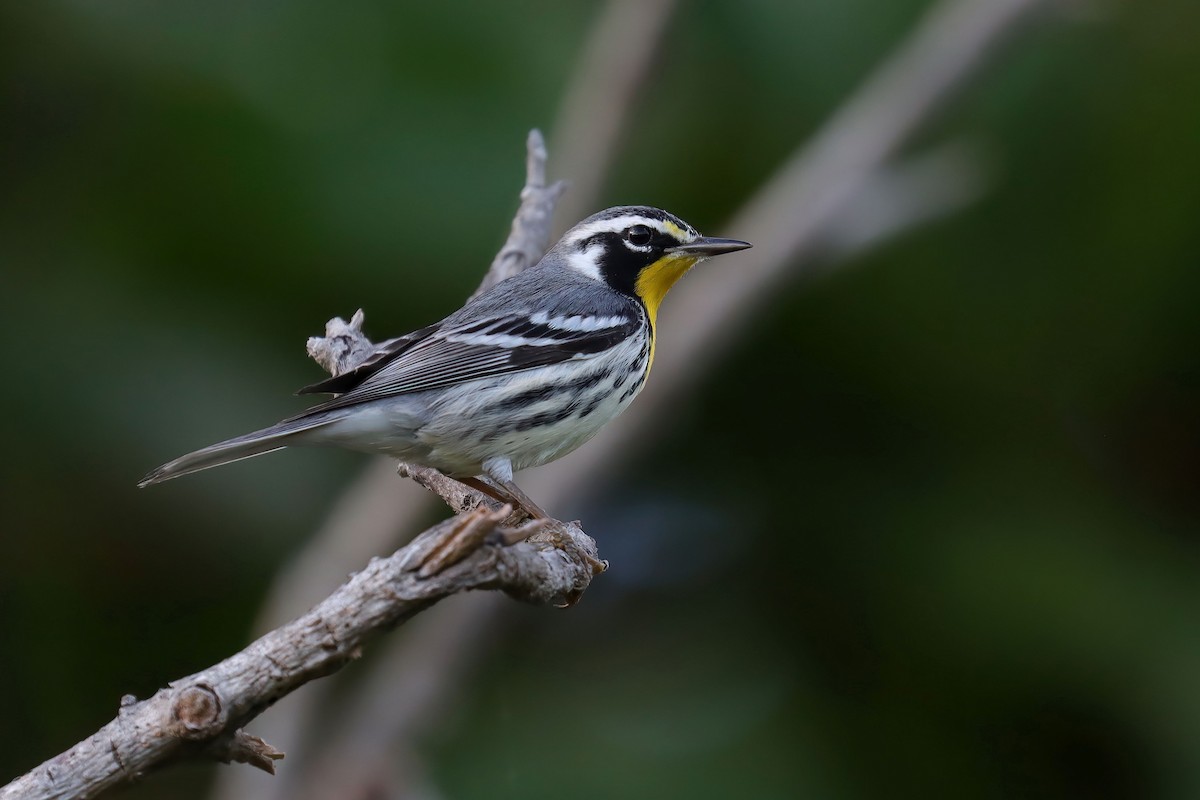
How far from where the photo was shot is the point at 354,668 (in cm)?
457

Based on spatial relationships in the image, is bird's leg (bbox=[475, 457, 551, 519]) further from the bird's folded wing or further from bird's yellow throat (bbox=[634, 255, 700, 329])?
bird's yellow throat (bbox=[634, 255, 700, 329])

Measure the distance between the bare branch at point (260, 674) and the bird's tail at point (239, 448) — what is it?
28.1 inches

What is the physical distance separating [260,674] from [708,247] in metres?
1.87

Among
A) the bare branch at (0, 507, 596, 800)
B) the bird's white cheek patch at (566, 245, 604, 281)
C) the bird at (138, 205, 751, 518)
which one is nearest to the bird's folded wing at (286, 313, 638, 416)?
the bird at (138, 205, 751, 518)

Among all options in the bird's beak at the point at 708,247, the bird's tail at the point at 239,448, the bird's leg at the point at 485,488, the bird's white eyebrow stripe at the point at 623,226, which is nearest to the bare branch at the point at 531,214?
the bird's white eyebrow stripe at the point at 623,226

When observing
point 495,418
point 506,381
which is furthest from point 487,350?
point 495,418

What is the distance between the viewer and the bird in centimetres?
259

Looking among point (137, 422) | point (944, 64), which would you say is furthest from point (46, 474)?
point (944, 64)

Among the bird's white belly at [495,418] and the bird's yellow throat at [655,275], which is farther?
the bird's yellow throat at [655,275]

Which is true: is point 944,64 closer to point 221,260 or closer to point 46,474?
point 221,260

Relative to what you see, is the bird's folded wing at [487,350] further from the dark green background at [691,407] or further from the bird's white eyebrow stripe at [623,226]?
the dark green background at [691,407]

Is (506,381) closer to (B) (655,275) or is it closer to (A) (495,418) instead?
(A) (495,418)

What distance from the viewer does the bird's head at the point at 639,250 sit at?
3242mm

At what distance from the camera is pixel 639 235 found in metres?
3.27
